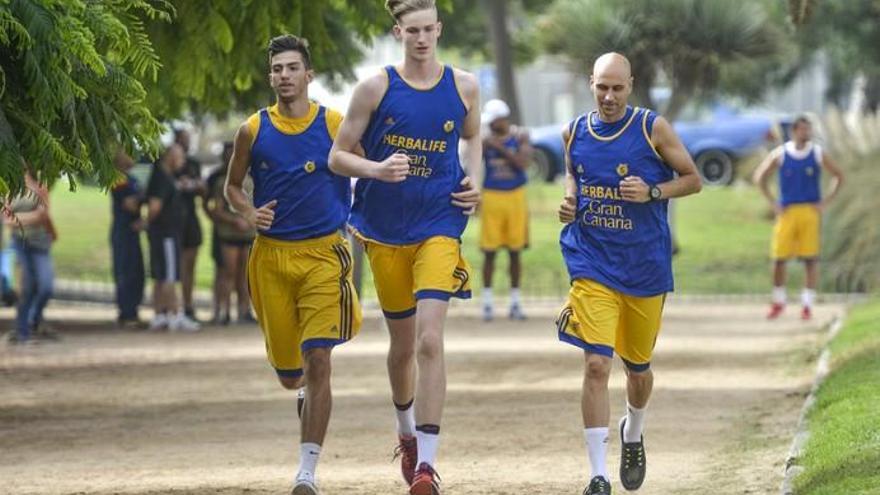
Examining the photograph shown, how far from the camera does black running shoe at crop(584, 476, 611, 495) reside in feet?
32.7

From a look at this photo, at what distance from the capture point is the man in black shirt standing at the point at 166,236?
22.0 m

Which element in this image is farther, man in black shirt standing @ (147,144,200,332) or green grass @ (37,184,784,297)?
green grass @ (37,184,784,297)

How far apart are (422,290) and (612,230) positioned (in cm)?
93

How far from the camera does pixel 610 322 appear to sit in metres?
10.2

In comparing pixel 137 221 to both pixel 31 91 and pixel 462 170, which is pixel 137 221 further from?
pixel 31 91

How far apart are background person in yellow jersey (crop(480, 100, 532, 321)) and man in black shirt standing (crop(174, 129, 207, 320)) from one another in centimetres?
295

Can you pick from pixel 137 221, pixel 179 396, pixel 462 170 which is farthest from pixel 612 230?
pixel 137 221

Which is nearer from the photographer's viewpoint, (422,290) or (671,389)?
(422,290)

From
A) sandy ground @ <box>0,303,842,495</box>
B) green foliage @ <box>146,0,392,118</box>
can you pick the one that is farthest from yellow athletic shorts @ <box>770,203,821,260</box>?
green foliage @ <box>146,0,392,118</box>

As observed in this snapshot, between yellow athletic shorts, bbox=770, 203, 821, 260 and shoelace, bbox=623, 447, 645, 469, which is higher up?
yellow athletic shorts, bbox=770, 203, 821, 260

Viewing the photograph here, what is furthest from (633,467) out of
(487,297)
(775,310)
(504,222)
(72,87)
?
(504,222)

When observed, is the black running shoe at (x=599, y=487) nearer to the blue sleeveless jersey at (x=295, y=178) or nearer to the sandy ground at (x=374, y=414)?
the sandy ground at (x=374, y=414)

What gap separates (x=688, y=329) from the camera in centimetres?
2106

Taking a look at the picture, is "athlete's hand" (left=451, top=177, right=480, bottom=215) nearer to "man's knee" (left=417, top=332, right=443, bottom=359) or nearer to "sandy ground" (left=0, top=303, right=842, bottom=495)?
"man's knee" (left=417, top=332, right=443, bottom=359)
